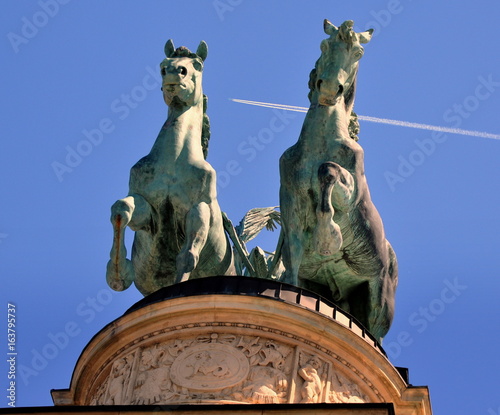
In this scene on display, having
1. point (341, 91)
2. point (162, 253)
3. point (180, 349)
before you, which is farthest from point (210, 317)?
point (341, 91)

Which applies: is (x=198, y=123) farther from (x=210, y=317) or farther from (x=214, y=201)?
(x=210, y=317)

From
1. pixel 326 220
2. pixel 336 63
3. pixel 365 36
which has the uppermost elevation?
pixel 365 36

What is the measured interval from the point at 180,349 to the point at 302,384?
180cm

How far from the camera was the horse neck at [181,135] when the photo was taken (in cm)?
2862

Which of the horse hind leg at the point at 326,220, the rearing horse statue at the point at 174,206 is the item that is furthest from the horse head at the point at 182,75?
the horse hind leg at the point at 326,220

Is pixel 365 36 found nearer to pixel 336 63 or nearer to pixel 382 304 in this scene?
pixel 336 63

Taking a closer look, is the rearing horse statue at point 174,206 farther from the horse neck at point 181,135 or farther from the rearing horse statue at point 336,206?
the rearing horse statue at point 336,206

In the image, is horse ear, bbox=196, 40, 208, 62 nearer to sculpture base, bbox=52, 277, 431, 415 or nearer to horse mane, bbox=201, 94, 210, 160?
horse mane, bbox=201, 94, 210, 160

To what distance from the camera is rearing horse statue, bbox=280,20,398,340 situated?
91.6ft

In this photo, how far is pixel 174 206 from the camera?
28156 millimetres

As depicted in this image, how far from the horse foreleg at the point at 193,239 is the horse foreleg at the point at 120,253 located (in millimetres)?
857

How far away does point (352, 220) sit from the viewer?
28.3m

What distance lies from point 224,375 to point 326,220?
385 cm

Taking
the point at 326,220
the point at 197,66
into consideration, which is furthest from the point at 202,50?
the point at 326,220
